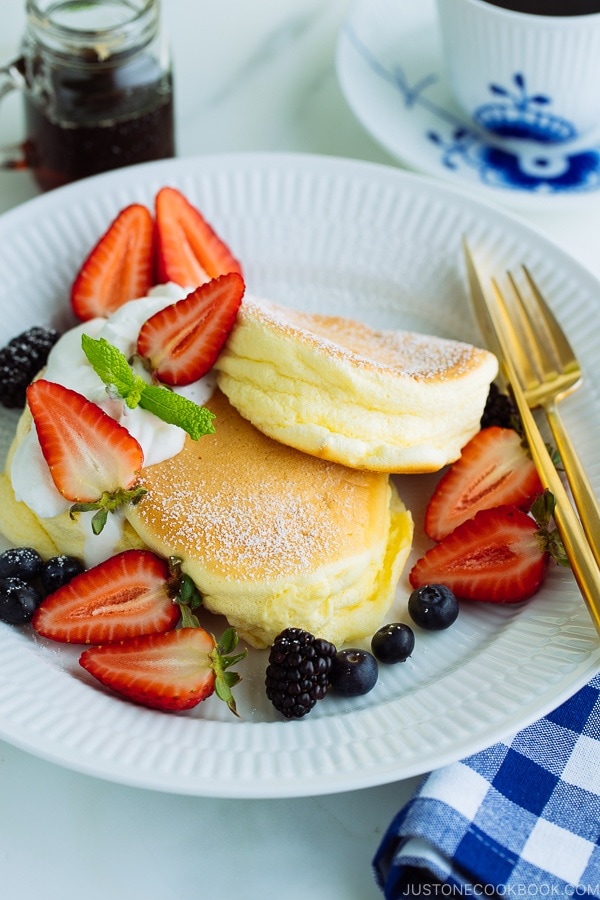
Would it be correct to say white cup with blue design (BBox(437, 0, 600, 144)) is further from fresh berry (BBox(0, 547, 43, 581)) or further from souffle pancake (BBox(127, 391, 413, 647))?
fresh berry (BBox(0, 547, 43, 581))

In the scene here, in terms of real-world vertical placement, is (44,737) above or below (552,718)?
above

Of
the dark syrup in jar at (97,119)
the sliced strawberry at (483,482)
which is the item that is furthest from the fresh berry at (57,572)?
the dark syrup in jar at (97,119)

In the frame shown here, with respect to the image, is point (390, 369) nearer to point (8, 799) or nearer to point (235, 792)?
point (235, 792)

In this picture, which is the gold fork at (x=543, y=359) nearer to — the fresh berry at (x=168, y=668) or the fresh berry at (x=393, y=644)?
the fresh berry at (x=393, y=644)

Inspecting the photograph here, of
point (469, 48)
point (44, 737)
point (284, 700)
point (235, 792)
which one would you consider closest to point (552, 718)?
point (284, 700)

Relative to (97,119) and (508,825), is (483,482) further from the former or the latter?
(97,119)

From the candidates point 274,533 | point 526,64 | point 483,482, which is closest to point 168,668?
→ point 274,533
